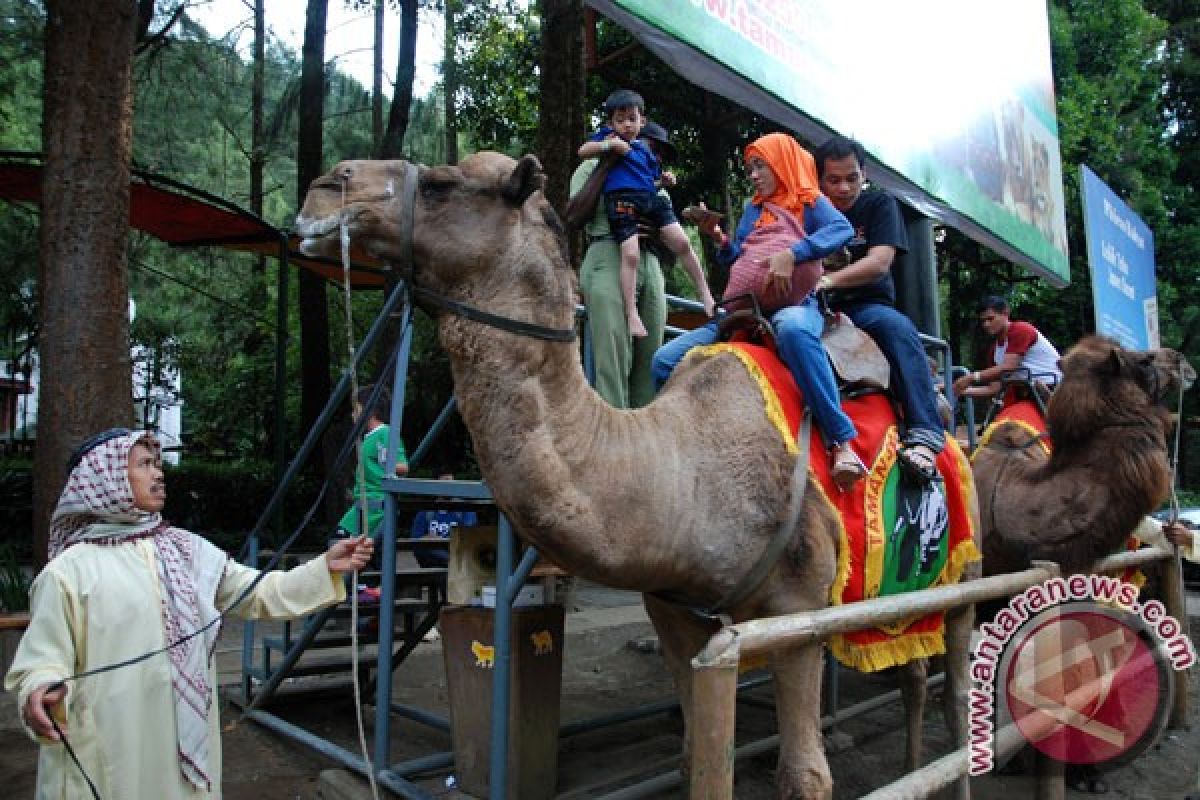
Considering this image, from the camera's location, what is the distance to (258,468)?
15805mm

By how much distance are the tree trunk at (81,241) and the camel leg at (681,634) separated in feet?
13.1

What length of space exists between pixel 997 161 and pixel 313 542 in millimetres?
11228

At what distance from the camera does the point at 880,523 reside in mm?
3545

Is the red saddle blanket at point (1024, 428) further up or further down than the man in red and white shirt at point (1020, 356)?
further down

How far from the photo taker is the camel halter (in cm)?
265

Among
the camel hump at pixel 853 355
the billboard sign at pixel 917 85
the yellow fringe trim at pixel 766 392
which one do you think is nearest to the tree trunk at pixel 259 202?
the billboard sign at pixel 917 85

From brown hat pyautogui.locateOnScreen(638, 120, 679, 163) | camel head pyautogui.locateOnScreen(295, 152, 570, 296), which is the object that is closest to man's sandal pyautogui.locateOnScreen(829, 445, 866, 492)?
camel head pyautogui.locateOnScreen(295, 152, 570, 296)

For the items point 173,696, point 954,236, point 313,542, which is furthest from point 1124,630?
point 954,236

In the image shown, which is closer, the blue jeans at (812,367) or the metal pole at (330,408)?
the blue jeans at (812,367)

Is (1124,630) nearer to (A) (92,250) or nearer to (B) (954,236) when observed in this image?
(A) (92,250)

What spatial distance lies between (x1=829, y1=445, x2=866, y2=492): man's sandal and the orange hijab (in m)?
1.02

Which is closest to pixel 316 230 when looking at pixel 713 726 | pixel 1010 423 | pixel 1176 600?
pixel 713 726

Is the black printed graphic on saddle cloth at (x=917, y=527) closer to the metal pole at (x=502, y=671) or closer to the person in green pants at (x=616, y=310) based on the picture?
the person in green pants at (x=616, y=310)

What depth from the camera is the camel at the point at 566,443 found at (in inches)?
106
